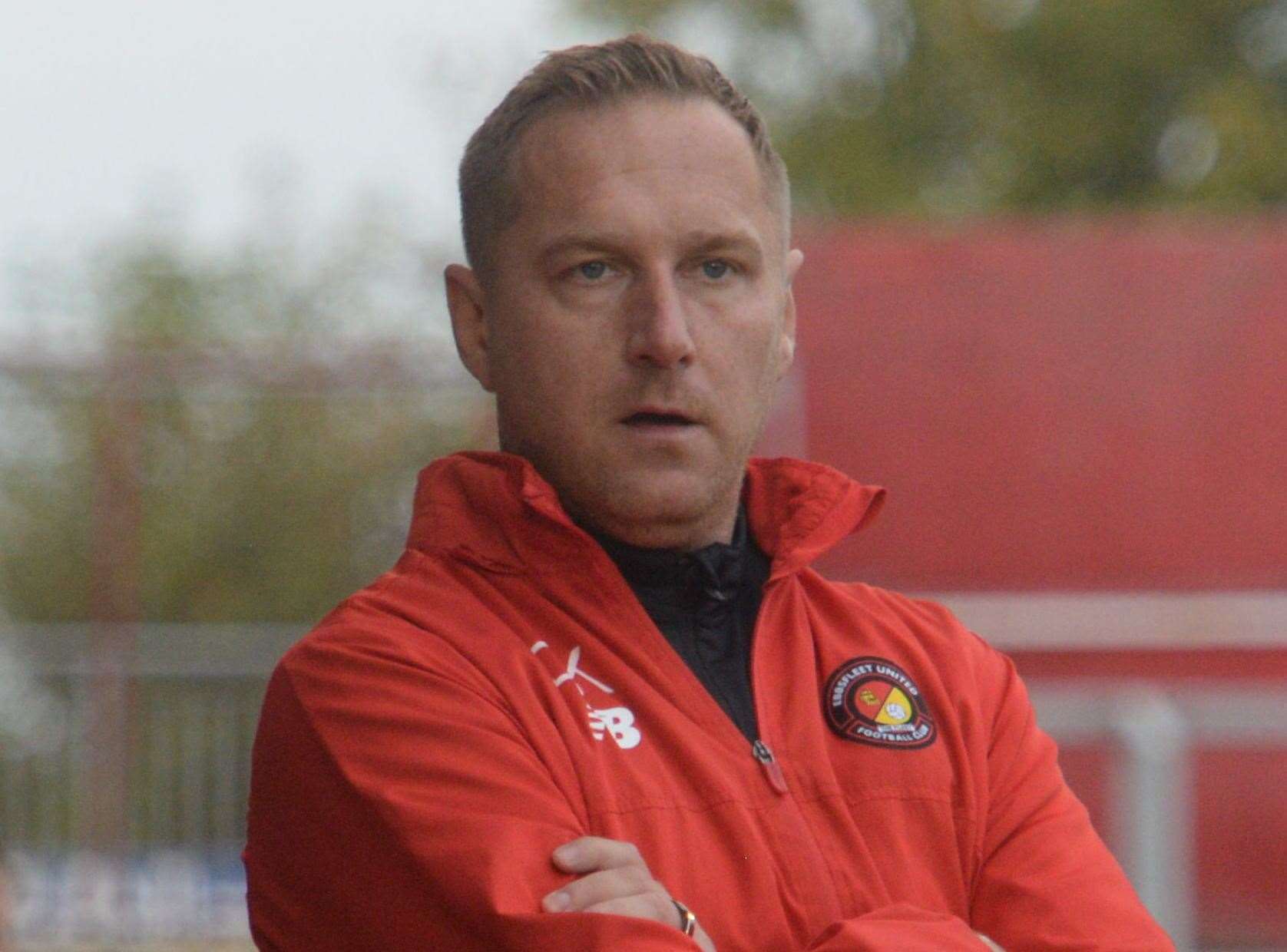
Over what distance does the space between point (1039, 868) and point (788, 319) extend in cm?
76

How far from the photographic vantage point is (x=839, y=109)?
73.6 ft

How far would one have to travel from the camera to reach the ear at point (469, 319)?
105 inches

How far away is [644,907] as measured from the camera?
2178 mm

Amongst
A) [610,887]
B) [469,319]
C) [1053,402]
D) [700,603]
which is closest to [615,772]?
[610,887]

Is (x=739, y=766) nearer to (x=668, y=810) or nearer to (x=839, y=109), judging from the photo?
(x=668, y=810)

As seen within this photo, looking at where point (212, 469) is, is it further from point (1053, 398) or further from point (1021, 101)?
point (1021, 101)

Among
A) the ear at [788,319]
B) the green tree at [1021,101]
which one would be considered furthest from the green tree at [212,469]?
the green tree at [1021,101]

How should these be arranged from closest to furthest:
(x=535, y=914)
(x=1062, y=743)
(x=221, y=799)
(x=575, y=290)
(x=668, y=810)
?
(x=535, y=914) < (x=668, y=810) < (x=575, y=290) < (x=1062, y=743) < (x=221, y=799)

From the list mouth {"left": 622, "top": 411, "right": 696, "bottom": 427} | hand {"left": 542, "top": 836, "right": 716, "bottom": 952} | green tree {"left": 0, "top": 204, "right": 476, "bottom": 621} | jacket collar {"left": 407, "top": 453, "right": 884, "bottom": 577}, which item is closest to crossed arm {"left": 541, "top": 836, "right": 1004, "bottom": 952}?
hand {"left": 542, "top": 836, "right": 716, "bottom": 952}

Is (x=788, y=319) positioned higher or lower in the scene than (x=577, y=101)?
lower

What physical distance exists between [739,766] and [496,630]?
31cm

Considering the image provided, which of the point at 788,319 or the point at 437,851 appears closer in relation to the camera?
the point at 437,851

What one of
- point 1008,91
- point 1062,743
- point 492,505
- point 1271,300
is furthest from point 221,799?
point 1008,91

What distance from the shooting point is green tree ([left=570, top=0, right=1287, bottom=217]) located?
2078cm
